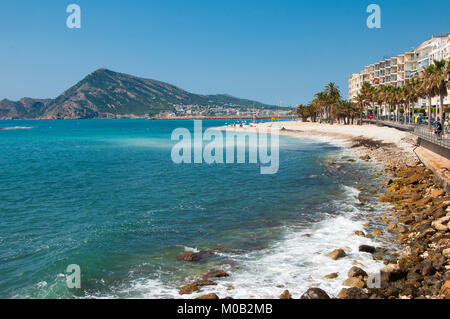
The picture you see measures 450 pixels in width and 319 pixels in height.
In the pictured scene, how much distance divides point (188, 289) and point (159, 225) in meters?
8.08

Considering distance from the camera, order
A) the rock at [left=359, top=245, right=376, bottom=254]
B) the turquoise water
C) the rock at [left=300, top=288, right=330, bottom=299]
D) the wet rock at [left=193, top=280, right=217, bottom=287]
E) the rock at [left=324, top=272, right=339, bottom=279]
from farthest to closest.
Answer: the rock at [left=359, top=245, right=376, bottom=254] < the turquoise water < the rock at [left=324, top=272, right=339, bottom=279] < the wet rock at [left=193, top=280, right=217, bottom=287] < the rock at [left=300, top=288, right=330, bottom=299]

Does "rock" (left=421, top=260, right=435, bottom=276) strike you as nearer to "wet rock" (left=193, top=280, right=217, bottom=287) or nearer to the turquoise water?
the turquoise water

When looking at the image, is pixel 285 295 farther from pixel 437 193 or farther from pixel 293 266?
pixel 437 193

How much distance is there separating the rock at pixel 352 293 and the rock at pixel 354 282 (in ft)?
1.06

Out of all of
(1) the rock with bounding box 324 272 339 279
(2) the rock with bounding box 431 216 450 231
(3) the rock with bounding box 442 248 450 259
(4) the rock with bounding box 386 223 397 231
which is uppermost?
(2) the rock with bounding box 431 216 450 231

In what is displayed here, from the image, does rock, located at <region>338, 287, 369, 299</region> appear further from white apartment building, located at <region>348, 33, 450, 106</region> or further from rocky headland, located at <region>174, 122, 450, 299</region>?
white apartment building, located at <region>348, 33, 450, 106</region>

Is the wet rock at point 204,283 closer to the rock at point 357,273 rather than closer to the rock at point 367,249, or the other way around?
the rock at point 357,273

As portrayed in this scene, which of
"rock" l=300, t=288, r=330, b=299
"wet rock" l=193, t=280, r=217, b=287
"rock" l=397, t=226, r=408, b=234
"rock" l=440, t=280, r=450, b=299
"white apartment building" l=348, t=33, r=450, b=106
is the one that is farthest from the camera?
"white apartment building" l=348, t=33, r=450, b=106

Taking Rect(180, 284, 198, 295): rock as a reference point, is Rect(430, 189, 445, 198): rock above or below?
above

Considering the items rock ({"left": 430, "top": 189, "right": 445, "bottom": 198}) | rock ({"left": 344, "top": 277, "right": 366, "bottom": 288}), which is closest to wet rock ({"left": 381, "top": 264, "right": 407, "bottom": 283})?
rock ({"left": 344, "top": 277, "right": 366, "bottom": 288})

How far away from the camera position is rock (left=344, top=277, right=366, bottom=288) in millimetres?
11555

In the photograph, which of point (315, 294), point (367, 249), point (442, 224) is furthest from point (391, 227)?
point (315, 294)

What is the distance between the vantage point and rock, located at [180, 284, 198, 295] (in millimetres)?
11805

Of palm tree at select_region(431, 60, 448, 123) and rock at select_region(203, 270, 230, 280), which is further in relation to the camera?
palm tree at select_region(431, 60, 448, 123)
